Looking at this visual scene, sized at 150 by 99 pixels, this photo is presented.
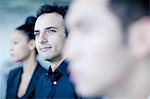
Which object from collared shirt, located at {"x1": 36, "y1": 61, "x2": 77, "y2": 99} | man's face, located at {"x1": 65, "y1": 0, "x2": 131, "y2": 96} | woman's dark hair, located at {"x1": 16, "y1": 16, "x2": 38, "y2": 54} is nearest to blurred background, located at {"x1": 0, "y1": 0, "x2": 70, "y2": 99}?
woman's dark hair, located at {"x1": 16, "y1": 16, "x2": 38, "y2": 54}

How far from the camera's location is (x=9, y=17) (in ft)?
2.99

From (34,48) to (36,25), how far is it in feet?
0.24

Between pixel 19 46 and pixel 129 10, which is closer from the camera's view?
pixel 129 10

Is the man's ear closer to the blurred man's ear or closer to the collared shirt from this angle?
the collared shirt

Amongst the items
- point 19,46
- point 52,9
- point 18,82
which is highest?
point 52,9

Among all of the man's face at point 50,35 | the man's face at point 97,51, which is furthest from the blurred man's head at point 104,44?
the man's face at point 50,35

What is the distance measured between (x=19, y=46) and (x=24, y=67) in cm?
7

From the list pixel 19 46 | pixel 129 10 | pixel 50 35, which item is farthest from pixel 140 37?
pixel 19 46

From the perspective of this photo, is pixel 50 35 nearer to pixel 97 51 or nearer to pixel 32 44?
pixel 32 44

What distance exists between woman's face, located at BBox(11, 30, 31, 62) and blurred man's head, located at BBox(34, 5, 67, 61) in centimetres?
6

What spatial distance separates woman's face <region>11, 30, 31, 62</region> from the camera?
0.93 meters

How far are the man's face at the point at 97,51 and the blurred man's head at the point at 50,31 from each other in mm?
310

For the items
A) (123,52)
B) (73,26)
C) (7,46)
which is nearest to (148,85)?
(123,52)

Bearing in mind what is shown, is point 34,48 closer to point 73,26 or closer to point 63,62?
point 63,62
